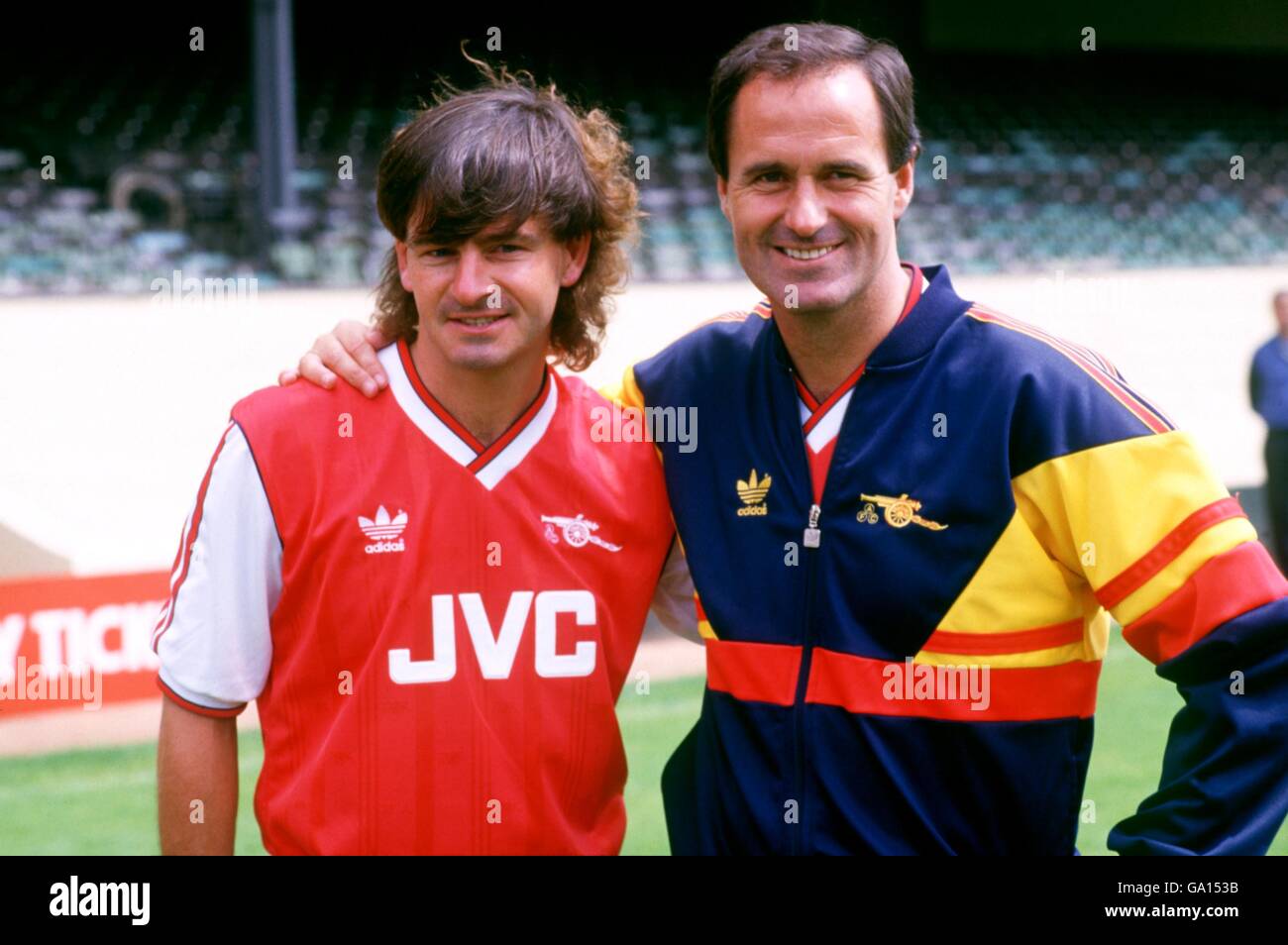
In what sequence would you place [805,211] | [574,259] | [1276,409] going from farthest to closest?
[1276,409] → [574,259] → [805,211]

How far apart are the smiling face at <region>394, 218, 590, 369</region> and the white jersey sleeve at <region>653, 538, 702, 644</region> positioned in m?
0.47

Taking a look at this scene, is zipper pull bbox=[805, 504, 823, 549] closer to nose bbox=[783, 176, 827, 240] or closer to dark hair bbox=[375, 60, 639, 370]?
nose bbox=[783, 176, 827, 240]

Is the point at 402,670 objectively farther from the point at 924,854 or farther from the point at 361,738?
the point at 924,854

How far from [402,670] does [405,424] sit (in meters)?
0.38

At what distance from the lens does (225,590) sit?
218 cm

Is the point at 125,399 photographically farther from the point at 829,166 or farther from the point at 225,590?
the point at 829,166

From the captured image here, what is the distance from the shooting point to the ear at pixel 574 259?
2.40m

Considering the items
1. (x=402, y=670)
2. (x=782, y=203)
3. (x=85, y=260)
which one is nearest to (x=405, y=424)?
(x=402, y=670)

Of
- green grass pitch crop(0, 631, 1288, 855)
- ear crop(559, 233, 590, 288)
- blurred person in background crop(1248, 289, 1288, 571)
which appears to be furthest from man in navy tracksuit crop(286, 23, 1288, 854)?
blurred person in background crop(1248, 289, 1288, 571)

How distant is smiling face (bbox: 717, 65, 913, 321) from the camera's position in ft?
7.13

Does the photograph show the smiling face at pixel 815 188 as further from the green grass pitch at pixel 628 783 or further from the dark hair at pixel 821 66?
the green grass pitch at pixel 628 783

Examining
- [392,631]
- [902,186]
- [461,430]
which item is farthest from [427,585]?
[902,186]

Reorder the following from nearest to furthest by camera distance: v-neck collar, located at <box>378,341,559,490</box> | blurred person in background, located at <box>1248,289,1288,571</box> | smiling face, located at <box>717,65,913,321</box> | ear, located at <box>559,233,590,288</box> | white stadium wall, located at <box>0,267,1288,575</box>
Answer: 1. smiling face, located at <box>717,65,913,321</box>
2. v-neck collar, located at <box>378,341,559,490</box>
3. ear, located at <box>559,233,590,288</box>
4. white stadium wall, located at <box>0,267,1288,575</box>
5. blurred person in background, located at <box>1248,289,1288,571</box>

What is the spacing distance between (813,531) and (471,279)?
63 cm
